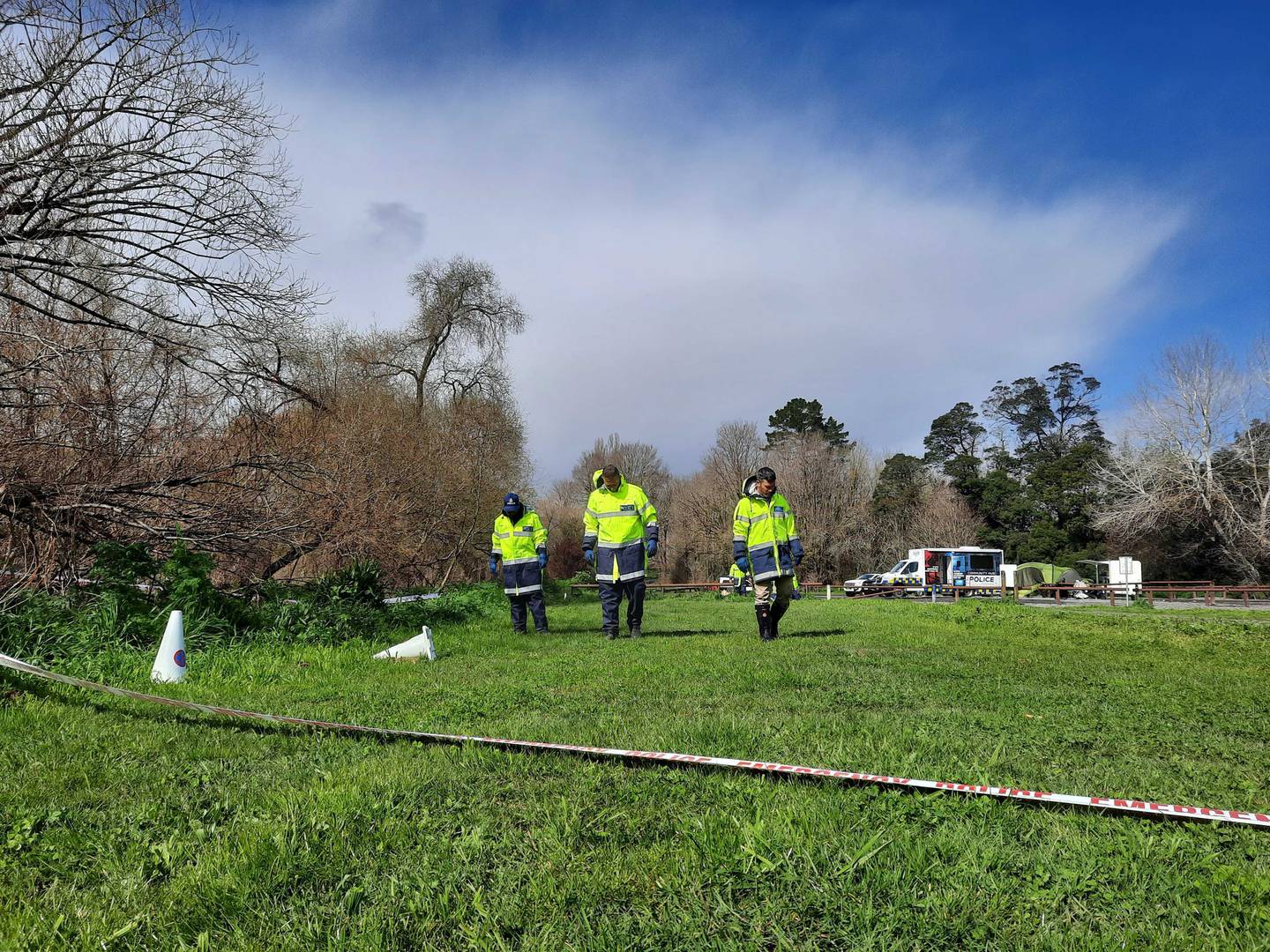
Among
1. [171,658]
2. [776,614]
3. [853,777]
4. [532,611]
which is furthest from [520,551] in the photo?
[853,777]

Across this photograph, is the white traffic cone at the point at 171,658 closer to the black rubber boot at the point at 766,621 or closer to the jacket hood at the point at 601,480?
the jacket hood at the point at 601,480

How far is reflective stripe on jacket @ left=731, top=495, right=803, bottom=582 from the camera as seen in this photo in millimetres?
9539

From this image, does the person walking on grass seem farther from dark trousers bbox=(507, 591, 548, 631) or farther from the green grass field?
the green grass field

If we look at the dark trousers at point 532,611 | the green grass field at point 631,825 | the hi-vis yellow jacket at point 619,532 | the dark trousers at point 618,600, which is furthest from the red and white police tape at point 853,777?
the dark trousers at point 532,611

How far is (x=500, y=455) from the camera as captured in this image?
29.2 m

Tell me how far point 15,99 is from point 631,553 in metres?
8.41

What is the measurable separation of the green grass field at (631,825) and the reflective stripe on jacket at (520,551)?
5181mm

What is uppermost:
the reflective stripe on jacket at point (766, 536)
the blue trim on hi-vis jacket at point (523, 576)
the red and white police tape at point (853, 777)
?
the reflective stripe on jacket at point (766, 536)

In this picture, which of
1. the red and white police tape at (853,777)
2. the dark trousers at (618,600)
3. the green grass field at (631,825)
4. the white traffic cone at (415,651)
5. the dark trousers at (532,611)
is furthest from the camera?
the dark trousers at (532,611)

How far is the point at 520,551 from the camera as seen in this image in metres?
11.3

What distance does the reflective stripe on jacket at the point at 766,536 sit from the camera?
9.54 meters

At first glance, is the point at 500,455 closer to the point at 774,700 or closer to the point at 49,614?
the point at 49,614

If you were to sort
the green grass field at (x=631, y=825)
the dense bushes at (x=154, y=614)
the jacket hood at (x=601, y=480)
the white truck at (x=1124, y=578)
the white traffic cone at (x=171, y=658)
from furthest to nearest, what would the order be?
the white truck at (x=1124, y=578), the jacket hood at (x=601, y=480), the dense bushes at (x=154, y=614), the white traffic cone at (x=171, y=658), the green grass field at (x=631, y=825)

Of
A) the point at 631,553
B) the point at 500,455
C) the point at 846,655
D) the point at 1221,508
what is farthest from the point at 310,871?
the point at 1221,508
